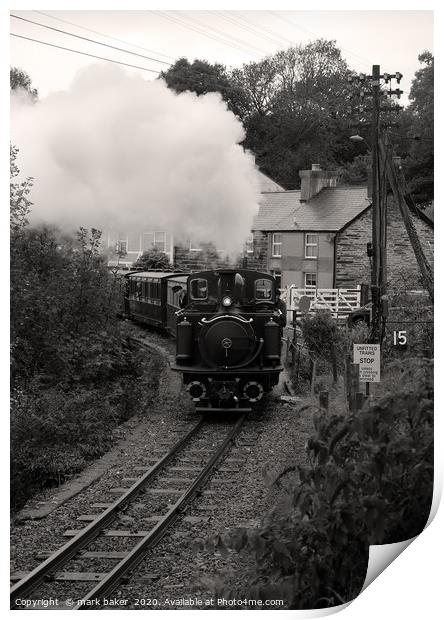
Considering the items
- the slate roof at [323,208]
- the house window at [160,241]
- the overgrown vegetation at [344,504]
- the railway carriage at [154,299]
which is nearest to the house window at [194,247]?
the house window at [160,241]

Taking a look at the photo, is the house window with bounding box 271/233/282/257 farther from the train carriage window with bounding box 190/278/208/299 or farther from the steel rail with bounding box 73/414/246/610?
the train carriage window with bounding box 190/278/208/299

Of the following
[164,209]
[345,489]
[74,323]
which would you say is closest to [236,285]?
[164,209]

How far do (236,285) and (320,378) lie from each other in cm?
305

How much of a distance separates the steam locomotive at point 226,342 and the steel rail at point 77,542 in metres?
1.79

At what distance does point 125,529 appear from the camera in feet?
18.9

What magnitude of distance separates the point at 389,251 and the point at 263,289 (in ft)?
8.18

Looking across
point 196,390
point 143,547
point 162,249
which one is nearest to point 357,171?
point 143,547

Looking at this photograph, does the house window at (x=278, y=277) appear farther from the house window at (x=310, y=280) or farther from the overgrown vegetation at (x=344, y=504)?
the overgrown vegetation at (x=344, y=504)

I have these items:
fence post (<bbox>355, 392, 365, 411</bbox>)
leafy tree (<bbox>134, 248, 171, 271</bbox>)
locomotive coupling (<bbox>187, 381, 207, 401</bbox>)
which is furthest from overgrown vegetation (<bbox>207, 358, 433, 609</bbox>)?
locomotive coupling (<bbox>187, 381, 207, 401</bbox>)

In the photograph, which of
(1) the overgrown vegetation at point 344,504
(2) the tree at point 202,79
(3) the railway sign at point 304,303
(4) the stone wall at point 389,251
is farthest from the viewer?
(3) the railway sign at point 304,303

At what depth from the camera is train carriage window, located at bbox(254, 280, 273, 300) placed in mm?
7727

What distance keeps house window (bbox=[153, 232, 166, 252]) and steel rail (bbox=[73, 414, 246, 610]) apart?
89.9 inches

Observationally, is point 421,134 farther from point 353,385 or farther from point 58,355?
point 58,355

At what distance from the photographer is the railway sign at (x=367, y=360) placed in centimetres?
515
